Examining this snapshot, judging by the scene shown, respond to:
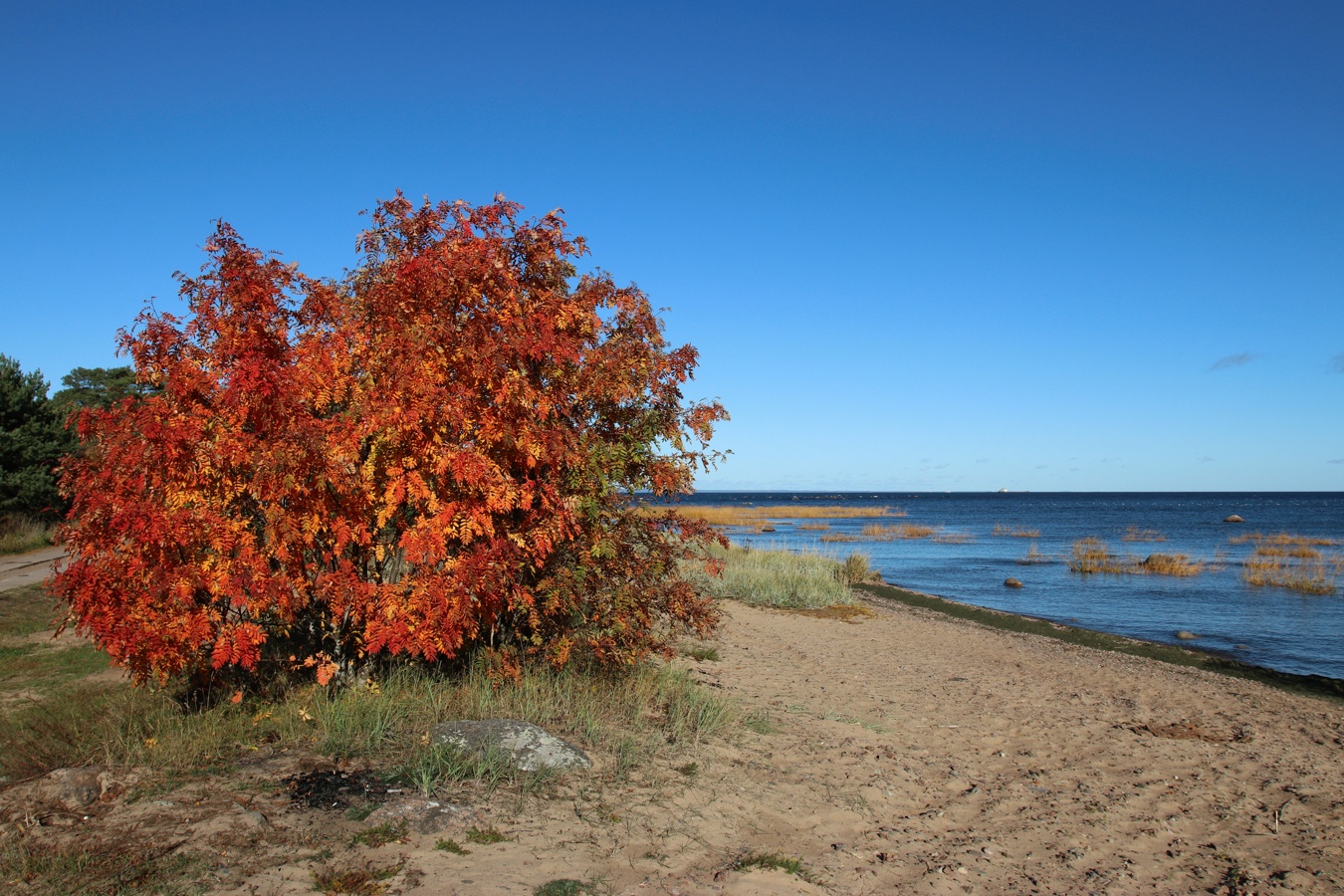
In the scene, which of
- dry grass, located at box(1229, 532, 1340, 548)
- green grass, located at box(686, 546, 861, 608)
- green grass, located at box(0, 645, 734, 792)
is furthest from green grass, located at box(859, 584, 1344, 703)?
dry grass, located at box(1229, 532, 1340, 548)

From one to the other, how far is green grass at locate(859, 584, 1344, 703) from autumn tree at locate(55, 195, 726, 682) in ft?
39.9

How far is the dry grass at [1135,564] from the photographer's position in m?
30.1

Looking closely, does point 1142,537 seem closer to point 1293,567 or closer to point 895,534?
point 895,534

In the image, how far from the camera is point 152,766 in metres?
5.57

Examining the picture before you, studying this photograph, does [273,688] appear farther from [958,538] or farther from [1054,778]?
[958,538]

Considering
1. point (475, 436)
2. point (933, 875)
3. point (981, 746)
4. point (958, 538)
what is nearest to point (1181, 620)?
point (981, 746)

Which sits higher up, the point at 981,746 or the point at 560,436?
the point at 560,436

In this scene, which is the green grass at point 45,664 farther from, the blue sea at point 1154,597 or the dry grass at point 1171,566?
the dry grass at point 1171,566

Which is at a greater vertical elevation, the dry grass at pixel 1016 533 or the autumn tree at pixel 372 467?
the autumn tree at pixel 372 467

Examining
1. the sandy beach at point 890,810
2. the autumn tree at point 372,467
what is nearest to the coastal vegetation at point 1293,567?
the sandy beach at point 890,810

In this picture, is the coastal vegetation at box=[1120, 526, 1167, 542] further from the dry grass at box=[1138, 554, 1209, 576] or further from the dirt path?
the dirt path

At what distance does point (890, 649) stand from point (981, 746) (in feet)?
19.1

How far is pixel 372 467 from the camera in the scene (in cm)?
610

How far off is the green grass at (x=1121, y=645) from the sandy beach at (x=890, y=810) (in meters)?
3.47
